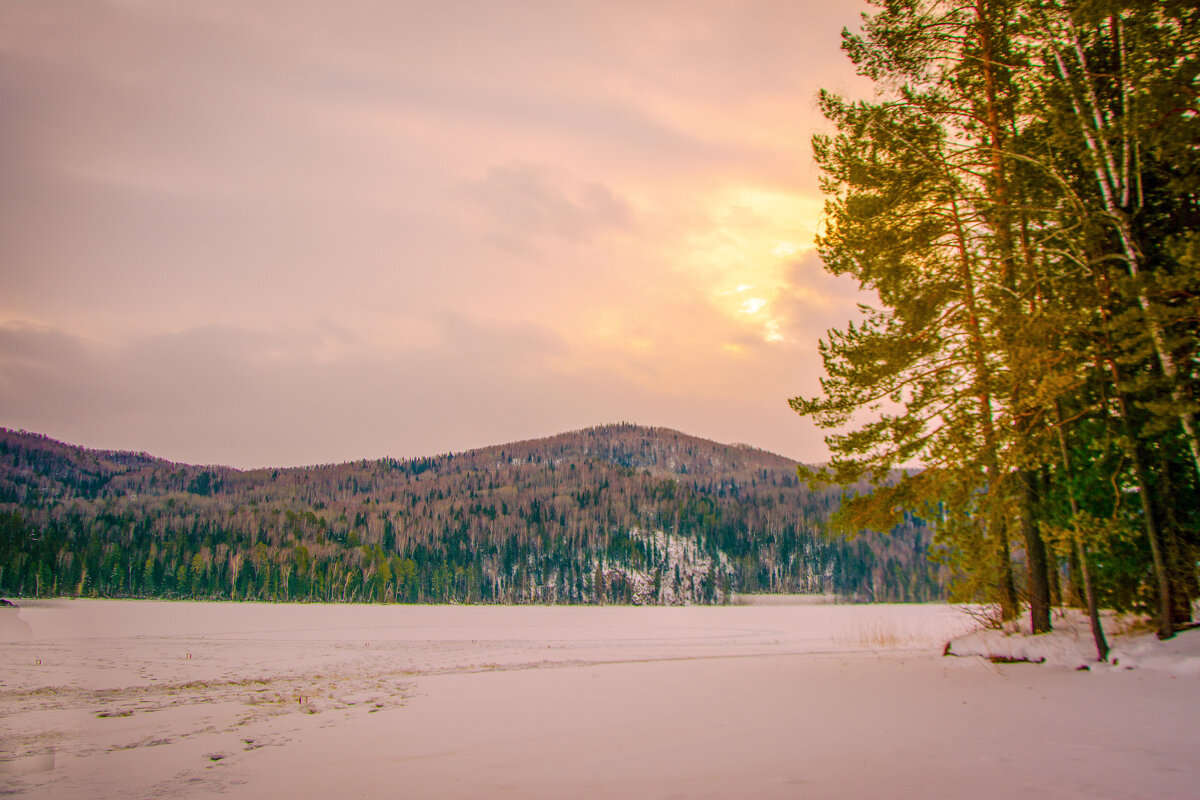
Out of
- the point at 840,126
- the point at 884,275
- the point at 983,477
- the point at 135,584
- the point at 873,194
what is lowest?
the point at 135,584

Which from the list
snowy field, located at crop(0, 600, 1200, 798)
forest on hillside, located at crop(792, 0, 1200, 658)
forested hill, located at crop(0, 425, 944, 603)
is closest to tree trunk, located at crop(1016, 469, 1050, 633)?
forest on hillside, located at crop(792, 0, 1200, 658)

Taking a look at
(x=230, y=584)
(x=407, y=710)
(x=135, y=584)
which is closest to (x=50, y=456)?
(x=135, y=584)

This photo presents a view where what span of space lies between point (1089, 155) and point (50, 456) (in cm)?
14459

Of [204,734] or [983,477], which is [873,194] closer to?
[983,477]

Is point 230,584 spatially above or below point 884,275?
below

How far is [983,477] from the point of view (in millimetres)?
10969

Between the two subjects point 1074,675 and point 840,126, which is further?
point 840,126

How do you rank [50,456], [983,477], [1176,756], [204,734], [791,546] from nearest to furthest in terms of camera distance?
[1176,756]
[204,734]
[983,477]
[50,456]
[791,546]

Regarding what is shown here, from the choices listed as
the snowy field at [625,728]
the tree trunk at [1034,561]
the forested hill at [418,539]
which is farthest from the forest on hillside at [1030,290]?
the forested hill at [418,539]

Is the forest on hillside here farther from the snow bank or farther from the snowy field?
the snowy field

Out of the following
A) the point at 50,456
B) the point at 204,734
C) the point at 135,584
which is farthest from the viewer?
the point at 50,456

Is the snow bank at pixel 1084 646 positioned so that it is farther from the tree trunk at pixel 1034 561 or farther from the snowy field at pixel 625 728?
the tree trunk at pixel 1034 561

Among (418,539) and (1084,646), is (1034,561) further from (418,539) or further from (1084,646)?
(418,539)

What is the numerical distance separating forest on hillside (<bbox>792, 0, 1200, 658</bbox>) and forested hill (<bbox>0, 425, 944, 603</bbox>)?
92747 mm
